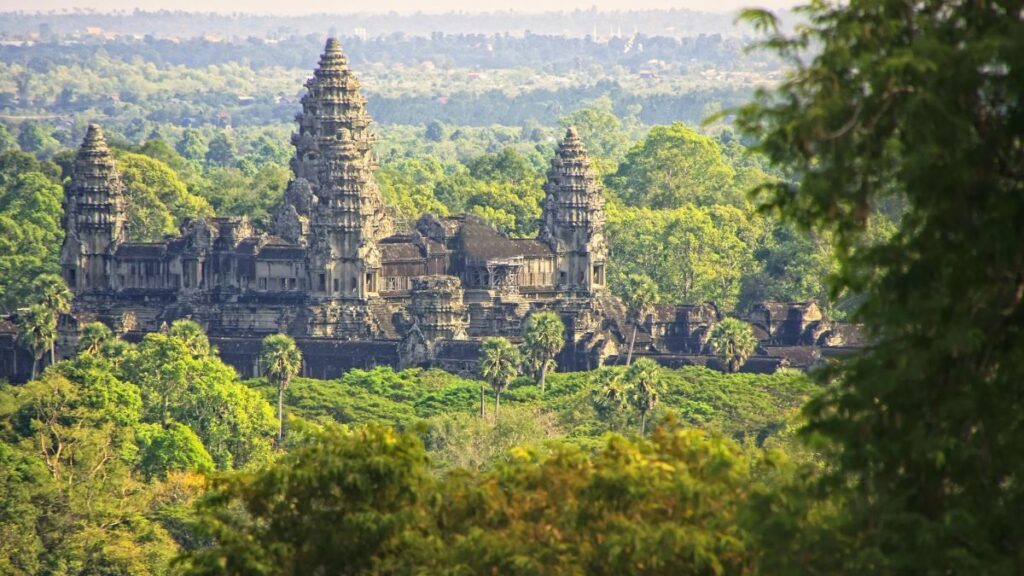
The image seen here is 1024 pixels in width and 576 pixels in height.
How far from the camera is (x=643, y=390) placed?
84.8m

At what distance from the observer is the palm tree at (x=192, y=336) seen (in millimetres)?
95125

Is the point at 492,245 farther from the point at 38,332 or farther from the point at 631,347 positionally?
the point at 38,332

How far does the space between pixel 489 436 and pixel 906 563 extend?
48105 millimetres

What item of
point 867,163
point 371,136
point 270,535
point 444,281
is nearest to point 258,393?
point 444,281

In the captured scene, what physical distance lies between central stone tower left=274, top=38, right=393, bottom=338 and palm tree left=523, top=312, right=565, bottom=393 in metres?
10.1

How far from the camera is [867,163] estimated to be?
3034 cm

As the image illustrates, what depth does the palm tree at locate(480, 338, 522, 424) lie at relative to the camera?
91.4m

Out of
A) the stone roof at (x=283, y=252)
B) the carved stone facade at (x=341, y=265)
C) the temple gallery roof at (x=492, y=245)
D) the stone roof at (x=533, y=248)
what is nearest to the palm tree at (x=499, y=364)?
the carved stone facade at (x=341, y=265)

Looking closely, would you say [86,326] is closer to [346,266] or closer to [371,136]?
[346,266]

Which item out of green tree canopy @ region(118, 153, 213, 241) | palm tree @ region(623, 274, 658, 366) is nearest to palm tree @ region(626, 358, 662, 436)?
palm tree @ region(623, 274, 658, 366)

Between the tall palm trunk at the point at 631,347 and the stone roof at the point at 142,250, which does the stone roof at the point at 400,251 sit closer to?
the tall palm trunk at the point at 631,347

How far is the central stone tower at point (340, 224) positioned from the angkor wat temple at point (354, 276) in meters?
0.07

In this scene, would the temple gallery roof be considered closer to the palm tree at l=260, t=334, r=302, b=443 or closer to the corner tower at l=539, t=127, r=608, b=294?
the corner tower at l=539, t=127, r=608, b=294

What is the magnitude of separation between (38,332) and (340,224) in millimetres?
11350
